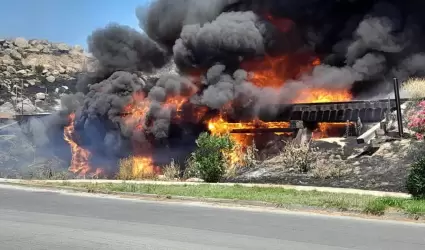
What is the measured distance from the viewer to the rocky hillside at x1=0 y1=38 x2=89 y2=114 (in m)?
56.2

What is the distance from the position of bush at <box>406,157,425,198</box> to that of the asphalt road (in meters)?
2.59

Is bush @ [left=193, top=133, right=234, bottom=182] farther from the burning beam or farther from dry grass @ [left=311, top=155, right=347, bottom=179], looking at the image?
the burning beam

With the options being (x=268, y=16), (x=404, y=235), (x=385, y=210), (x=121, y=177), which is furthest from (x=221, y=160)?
(x=268, y=16)

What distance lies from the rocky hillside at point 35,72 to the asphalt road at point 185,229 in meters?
41.7

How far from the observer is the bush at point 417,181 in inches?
434

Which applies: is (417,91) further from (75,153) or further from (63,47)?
(63,47)

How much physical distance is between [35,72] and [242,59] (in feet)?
158

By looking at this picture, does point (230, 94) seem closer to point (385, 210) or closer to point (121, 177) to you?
point (121, 177)

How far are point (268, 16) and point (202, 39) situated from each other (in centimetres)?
558

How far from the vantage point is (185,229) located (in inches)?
324

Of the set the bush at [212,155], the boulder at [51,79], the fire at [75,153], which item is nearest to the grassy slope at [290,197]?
the bush at [212,155]

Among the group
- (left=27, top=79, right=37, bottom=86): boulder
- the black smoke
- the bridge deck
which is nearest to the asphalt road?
the bridge deck

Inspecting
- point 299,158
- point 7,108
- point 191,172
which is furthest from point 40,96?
point 299,158

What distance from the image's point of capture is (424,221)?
8977 mm
